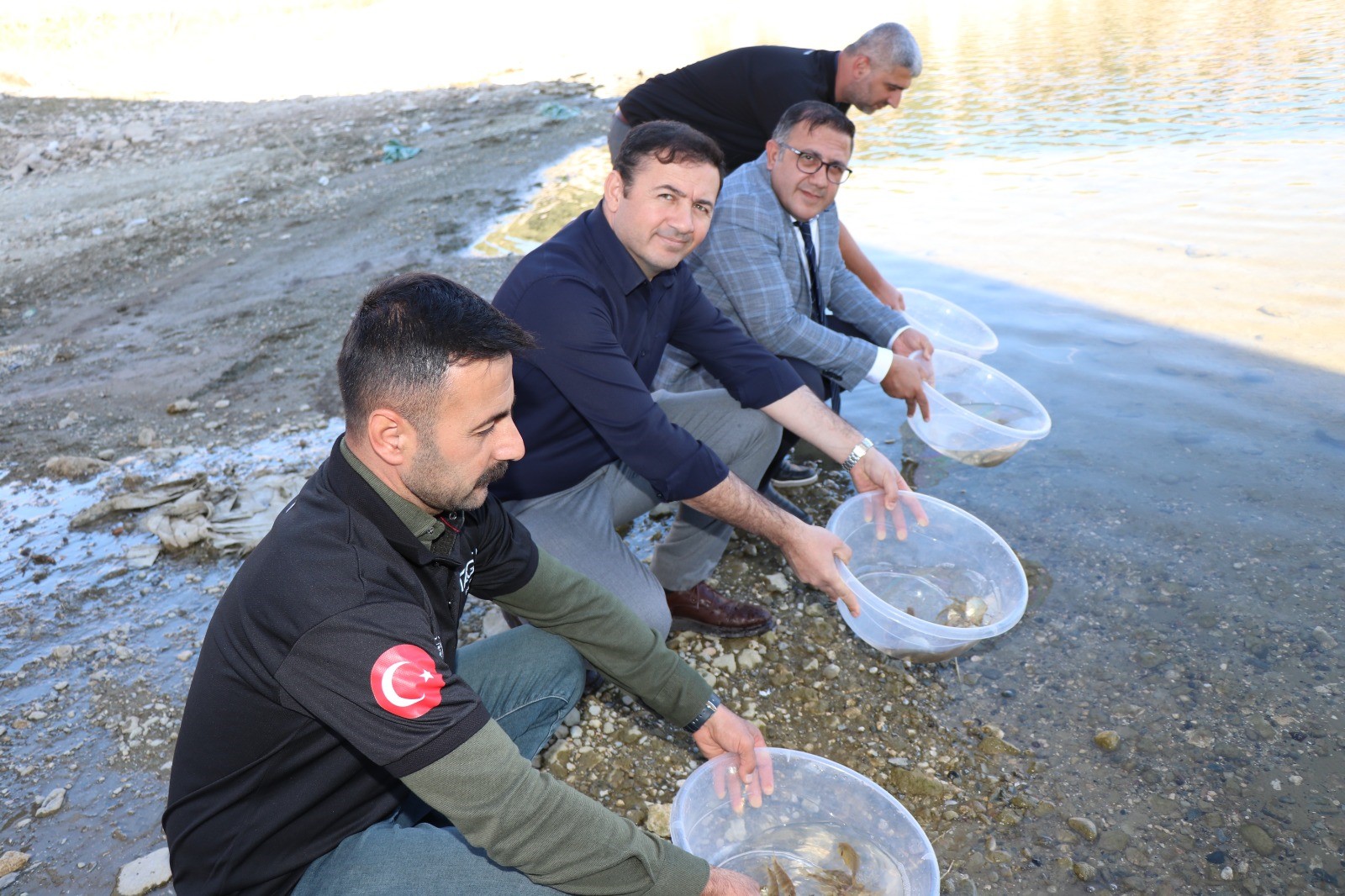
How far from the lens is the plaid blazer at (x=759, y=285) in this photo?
3.48 metres

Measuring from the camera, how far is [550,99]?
13102mm

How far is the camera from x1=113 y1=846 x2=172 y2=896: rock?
2.27 m

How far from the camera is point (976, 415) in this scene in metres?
3.32

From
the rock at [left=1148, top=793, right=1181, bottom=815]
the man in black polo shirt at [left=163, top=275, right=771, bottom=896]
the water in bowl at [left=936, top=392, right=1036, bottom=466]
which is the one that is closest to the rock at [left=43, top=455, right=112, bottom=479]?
the man in black polo shirt at [left=163, top=275, right=771, bottom=896]

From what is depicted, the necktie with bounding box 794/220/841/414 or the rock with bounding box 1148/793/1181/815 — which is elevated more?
the necktie with bounding box 794/220/841/414

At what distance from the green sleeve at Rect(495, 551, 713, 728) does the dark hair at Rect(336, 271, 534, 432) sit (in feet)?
2.07

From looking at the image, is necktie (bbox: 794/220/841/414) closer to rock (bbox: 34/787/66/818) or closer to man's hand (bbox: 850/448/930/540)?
man's hand (bbox: 850/448/930/540)

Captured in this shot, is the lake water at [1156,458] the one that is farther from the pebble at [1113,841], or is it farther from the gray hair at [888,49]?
the gray hair at [888,49]

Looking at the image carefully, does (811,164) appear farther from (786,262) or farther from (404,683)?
(404,683)

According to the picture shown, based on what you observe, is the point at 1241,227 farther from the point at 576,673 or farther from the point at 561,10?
the point at 561,10

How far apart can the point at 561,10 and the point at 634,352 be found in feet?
85.8

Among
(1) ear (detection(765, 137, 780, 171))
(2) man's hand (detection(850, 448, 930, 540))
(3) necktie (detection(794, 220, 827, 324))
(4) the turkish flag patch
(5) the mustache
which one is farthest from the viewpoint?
(3) necktie (detection(794, 220, 827, 324))

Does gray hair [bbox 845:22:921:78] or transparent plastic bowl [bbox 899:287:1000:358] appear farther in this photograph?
transparent plastic bowl [bbox 899:287:1000:358]

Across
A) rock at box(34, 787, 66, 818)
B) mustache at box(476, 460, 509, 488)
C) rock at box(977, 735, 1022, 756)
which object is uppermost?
mustache at box(476, 460, 509, 488)
